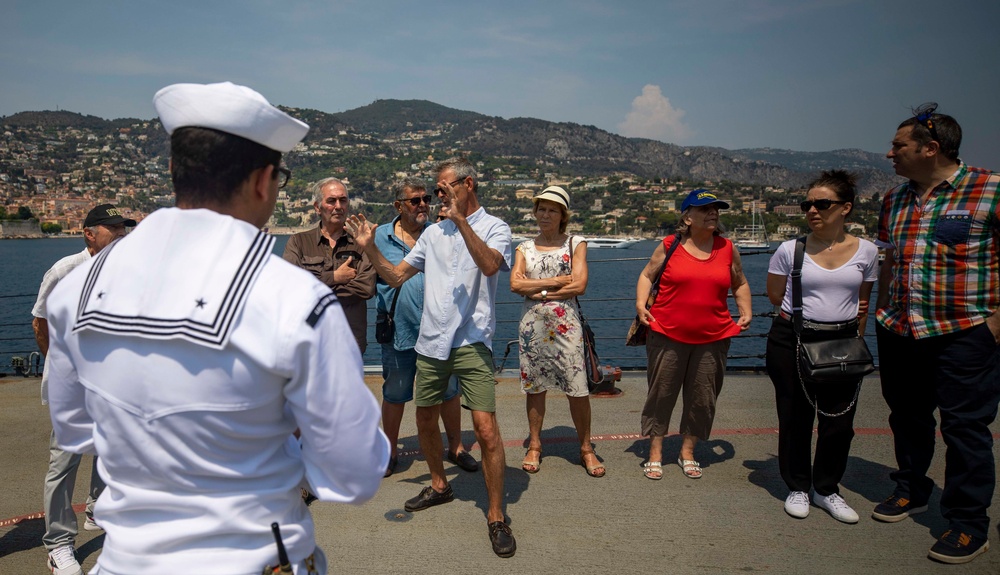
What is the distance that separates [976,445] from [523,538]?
224cm

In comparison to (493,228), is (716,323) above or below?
below

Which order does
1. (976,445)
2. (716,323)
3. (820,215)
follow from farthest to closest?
(716,323) < (820,215) < (976,445)

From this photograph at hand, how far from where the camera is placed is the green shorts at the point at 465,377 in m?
3.53

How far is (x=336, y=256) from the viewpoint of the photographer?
429 cm

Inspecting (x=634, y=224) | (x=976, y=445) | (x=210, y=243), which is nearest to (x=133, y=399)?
(x=210, y=243)

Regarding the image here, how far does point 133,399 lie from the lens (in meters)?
1.20

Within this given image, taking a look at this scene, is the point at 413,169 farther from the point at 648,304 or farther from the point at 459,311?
the point at 459,311

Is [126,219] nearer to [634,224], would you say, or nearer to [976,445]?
[976,445]

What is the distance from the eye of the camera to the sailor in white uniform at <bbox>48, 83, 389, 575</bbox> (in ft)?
3.77

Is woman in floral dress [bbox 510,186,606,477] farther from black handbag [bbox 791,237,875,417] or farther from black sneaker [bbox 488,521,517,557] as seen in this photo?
black handbag [bbox 791,237,875,417]

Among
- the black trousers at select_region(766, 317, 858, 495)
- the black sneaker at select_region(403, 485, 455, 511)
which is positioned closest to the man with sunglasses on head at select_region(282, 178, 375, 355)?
the black sneaker at select_region(403, 485, 455, 511)

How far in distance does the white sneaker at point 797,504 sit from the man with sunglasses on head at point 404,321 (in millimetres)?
→ 1911

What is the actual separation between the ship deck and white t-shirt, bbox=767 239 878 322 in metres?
1.11

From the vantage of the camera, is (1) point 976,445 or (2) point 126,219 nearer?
(1) point 976,445
